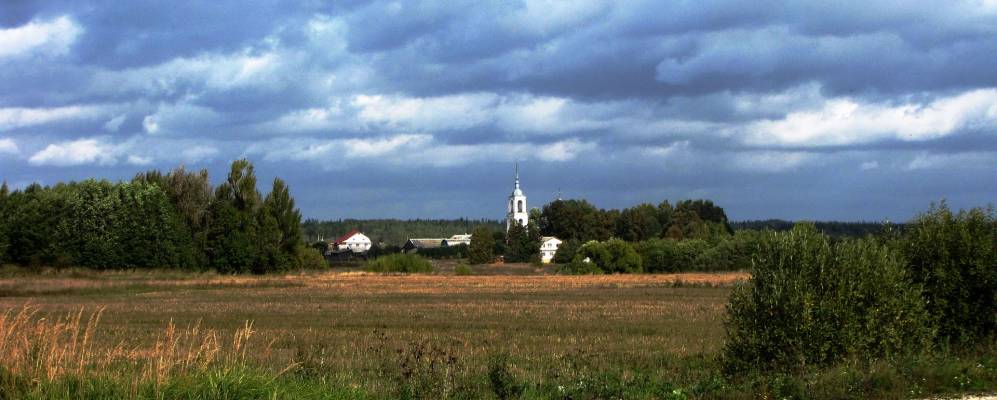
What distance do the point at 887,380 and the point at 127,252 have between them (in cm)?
9002

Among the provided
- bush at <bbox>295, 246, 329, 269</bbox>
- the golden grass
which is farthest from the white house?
the golden grass

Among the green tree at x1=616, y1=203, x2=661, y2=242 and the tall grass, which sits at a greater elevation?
the green tree at x1=616, y1=203, x2=661, y2=242

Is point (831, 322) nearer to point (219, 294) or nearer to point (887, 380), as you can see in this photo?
point (887, 380)

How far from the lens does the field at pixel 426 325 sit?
19844 mm

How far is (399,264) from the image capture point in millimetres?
106875

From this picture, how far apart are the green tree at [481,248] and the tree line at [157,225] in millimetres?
53634

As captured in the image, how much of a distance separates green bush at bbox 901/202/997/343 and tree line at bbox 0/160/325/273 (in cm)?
8542

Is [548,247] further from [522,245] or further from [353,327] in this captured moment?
[353,327]

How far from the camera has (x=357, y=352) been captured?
2373 cm

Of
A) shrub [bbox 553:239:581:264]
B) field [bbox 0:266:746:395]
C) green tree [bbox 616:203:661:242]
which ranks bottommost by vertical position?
field [bbox 0:266:746:395]

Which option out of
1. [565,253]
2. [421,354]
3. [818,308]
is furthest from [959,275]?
[565,253]

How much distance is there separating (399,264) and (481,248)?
5195cm

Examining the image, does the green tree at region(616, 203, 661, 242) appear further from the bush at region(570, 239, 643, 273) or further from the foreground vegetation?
the foreground vegetation

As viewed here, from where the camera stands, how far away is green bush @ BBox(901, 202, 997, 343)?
68.2 feet
